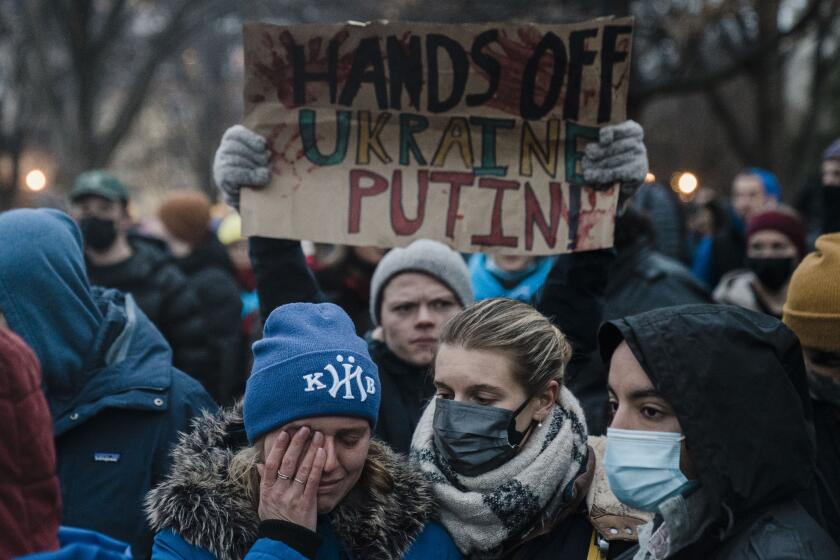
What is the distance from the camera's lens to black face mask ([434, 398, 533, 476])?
2.87 m

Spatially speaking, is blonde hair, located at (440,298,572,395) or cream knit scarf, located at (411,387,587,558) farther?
blonde hair, located at (440,298,572,395)

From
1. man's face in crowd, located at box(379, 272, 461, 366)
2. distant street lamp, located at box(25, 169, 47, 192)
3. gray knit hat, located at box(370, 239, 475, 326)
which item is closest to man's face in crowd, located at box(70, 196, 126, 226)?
gray knit hat, located at box(370, 239, 475, 326)

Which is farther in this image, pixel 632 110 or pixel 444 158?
pixel 632 110

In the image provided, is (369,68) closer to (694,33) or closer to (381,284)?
(381,284)

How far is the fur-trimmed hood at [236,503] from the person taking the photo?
255 cm

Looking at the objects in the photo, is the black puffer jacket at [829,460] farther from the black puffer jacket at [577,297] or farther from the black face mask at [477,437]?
the black face mask at [477,437]

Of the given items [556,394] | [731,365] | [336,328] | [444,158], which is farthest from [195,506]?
[444,158]

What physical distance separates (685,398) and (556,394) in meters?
0.65

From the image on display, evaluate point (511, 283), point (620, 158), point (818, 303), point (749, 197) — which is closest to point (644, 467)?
point (818, 303)

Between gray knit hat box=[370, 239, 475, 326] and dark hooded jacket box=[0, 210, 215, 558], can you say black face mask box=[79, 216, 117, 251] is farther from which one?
dark hooded jacket box=[0, 210, 215, 558]

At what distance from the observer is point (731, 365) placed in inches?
96.5

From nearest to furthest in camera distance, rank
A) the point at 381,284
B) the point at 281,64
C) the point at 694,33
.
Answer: the point at 281,64 → the point at 381,284 → the point at 694,33

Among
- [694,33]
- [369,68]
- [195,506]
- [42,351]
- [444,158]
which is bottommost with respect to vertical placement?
[195,506]

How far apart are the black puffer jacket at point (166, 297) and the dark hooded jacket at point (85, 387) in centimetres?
275
